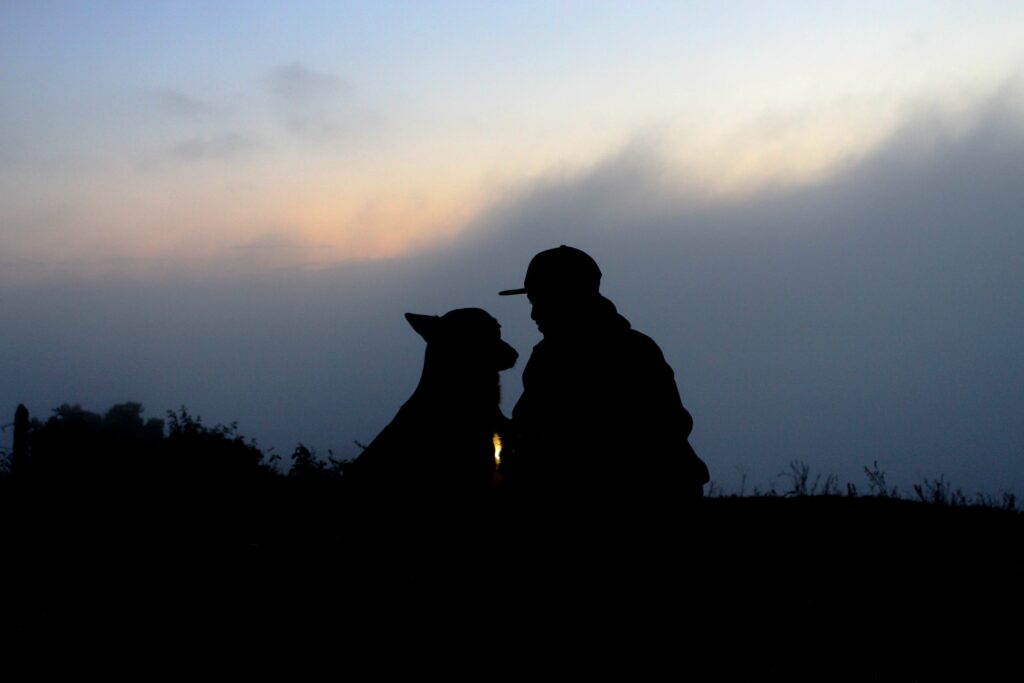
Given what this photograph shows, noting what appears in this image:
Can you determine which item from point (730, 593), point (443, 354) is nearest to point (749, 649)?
point (730, 593)

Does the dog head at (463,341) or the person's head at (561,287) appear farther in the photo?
the dog head at (463,341)

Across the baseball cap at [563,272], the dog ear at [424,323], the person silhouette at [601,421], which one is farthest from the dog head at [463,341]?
the person silhouette at [601,421]

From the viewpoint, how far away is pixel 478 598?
7098 millimetres

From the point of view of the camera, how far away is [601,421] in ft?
17.2

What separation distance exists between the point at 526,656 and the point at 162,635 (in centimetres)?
340

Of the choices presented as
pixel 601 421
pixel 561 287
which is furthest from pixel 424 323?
pixel 601 421

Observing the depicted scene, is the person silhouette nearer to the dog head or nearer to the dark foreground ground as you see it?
the dark foreground ground

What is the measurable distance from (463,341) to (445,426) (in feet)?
2.07

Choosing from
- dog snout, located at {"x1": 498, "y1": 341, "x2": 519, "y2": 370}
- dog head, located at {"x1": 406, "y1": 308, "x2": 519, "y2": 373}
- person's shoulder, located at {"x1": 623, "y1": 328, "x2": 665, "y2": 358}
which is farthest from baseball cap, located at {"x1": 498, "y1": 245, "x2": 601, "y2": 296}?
dog snout, located at {"x1": 498, "y1": 341, "x2": 519, "y2": 370}

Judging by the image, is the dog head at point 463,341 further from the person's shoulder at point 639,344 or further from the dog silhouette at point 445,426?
the person's shoulder at point 639,344

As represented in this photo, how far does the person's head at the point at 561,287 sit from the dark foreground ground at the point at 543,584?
96 centimetres

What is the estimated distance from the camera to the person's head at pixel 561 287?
5398mm

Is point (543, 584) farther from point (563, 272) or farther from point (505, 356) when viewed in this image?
point (505, 356)

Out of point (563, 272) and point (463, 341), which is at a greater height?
point (463, 341)
